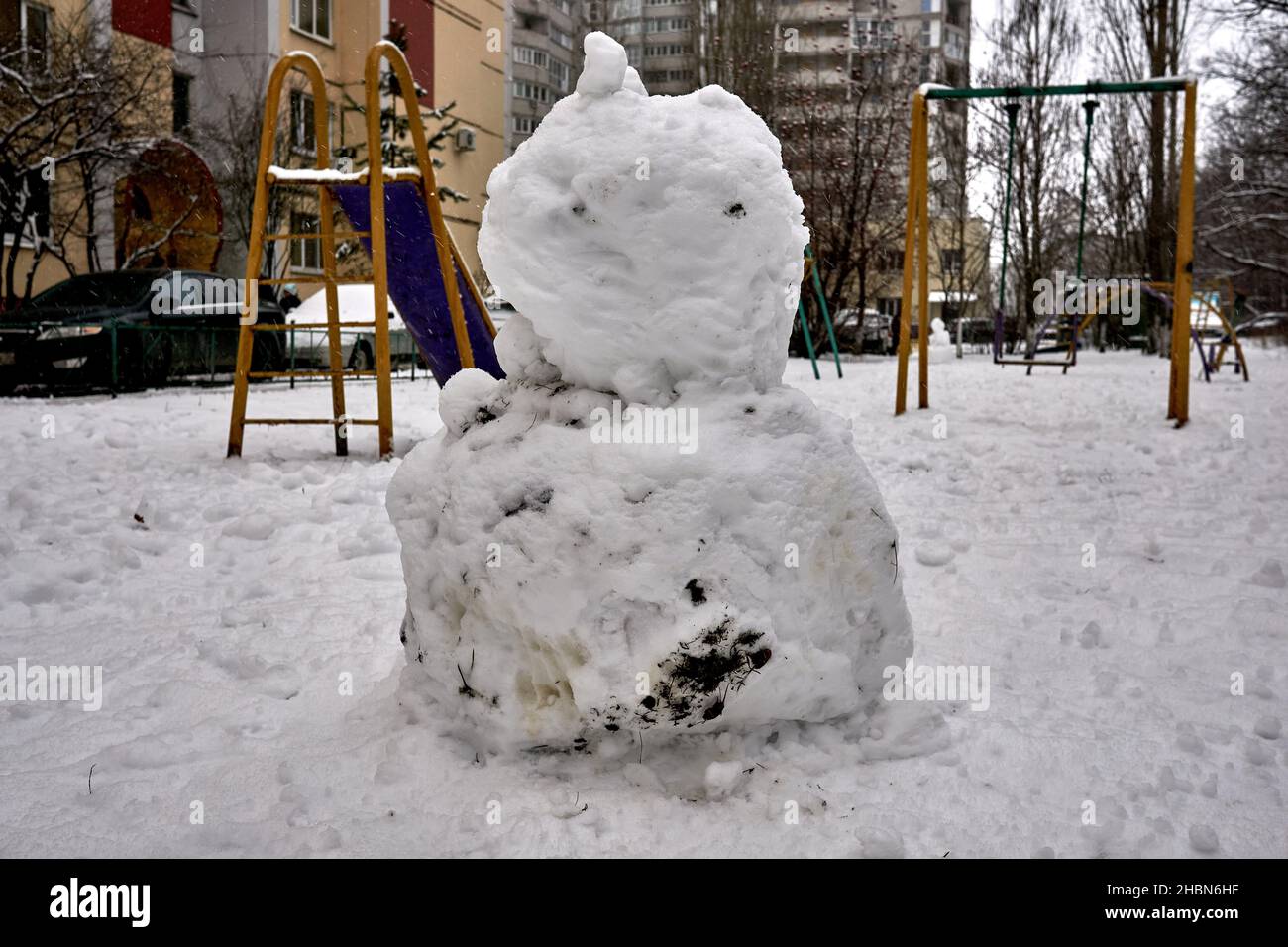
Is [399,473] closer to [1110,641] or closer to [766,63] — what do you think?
[1110,641]

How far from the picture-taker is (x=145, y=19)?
15.8 metres

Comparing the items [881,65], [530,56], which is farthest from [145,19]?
[881,65]

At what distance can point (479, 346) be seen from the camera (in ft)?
20.3

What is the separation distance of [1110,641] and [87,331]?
968cm

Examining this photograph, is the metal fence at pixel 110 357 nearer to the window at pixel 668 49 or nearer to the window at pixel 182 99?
the window at pixel 182 99

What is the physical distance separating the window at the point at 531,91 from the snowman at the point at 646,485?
452 inches

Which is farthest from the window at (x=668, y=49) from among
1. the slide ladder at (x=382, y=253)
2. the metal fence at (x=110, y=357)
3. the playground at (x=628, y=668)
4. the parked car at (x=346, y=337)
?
the playground at (x=628, y=668)

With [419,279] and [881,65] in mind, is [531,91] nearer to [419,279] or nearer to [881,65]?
[881,65]

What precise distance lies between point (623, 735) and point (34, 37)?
589 inches

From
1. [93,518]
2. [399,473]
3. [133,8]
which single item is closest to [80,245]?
[133,8]

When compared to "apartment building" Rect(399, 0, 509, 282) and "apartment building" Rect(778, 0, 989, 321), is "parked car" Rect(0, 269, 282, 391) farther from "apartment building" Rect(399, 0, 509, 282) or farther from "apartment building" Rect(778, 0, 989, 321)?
"apartment building" Rect(778, 0, 989, 321)

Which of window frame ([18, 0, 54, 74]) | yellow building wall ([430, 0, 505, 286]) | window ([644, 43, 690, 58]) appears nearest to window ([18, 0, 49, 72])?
window frame ([18, 0, 54, 74])

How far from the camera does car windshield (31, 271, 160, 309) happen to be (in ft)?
34.7
